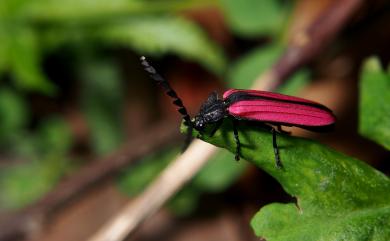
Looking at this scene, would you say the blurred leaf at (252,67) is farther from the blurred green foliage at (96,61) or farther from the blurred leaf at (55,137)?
the blurred leaf at (55,137)

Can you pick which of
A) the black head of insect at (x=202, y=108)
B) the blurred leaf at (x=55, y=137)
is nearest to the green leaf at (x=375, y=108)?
the black head of insect at (x=202, y=108)

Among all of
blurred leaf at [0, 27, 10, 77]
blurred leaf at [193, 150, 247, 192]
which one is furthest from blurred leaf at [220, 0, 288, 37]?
blurred leaf at [0, 27, 10, 77]

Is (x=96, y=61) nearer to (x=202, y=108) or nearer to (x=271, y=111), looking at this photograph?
(x=202, y=108)

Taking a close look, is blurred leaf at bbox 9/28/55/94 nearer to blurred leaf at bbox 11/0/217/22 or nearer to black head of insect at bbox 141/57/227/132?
blurred leaf at bbox 11/0/217/22

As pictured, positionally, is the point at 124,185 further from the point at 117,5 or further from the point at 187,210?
the point at 117,5

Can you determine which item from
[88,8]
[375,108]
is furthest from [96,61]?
[375,108]
